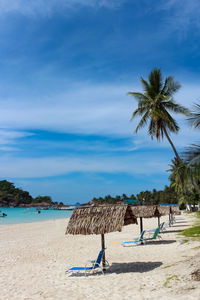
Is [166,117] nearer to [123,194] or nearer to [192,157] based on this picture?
[192,157]

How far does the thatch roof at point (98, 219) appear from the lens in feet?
26.3

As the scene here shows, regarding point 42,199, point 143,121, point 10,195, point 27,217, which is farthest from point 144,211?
point 42,199

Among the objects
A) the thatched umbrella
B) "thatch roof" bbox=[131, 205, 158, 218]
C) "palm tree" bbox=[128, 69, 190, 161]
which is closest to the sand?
the thatched umbrella

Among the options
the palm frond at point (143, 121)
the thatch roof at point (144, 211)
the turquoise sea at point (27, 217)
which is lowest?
the turquoise sea at point (27, 217)

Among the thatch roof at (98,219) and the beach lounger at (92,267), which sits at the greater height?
the thatch roof at (98,219)

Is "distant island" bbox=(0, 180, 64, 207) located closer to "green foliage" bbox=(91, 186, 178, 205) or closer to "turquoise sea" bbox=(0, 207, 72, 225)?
"turquoise sea" bbox=(0, 207, 72, 225)

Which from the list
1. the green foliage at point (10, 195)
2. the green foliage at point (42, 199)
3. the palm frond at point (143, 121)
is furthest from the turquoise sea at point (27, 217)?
the green foliage at point (42, 199)

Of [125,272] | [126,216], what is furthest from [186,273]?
[126,216]

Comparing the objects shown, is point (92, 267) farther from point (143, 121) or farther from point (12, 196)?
point (12, 196)

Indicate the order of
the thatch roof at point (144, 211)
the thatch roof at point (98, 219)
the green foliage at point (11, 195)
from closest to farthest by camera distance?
the thatch roof at point (98, 219)
the thatch roof at point (144, 211)
the green foliage at point (11, 195)

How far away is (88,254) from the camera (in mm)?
11234

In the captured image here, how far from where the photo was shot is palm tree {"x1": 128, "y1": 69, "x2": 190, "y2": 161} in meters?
15.6

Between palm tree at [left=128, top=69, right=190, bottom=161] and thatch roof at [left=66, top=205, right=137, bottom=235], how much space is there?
8.06 m

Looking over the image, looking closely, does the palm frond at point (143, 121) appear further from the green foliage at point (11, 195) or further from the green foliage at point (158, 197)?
the green foliage at point (11, 195)
